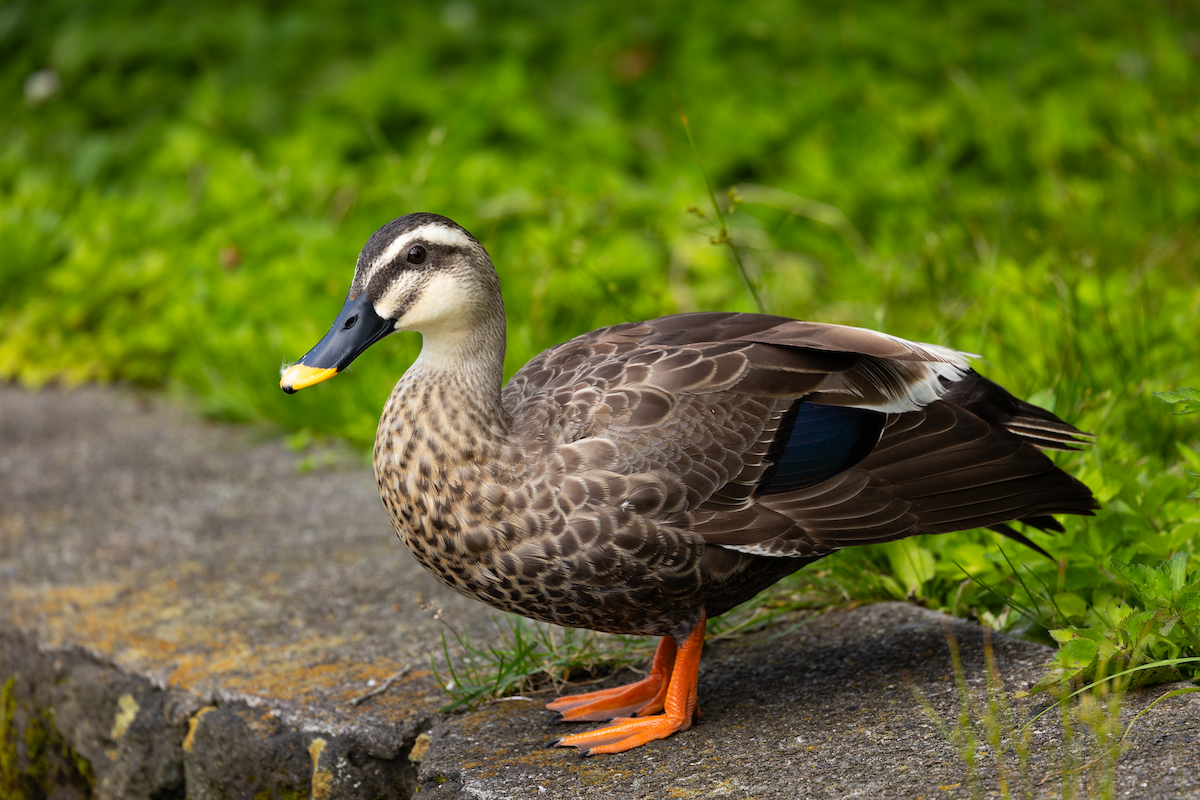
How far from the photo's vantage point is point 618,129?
6.34 meters

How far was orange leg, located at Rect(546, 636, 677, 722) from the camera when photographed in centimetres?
273

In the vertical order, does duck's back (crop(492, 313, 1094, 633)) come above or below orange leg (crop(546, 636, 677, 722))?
above

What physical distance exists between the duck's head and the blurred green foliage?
36.9 inches

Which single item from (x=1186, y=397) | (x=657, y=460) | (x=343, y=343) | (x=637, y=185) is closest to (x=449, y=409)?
(x=343, y=343)

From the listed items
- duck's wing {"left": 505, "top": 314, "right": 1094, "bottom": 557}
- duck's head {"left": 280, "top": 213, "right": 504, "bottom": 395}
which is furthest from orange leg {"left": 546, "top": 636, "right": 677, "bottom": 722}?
duck's head {"left": 280, "top": 213, "right": 504, "bottom": 395}

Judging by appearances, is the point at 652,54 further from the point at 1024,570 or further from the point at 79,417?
the point at 1024,570

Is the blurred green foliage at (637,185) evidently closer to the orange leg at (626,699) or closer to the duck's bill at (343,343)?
the orange leg at (626,699)

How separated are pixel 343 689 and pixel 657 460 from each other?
1.02 m

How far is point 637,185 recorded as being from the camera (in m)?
6.05

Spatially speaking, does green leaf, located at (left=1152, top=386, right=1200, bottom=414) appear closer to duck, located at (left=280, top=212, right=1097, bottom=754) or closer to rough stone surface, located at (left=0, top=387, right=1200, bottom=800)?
duck, located at (left=280, top=212, right=1097, bottom=754)

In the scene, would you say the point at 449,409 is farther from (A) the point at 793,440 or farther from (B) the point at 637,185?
(B) the point at 637,185

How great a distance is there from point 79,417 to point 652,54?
12.6ft

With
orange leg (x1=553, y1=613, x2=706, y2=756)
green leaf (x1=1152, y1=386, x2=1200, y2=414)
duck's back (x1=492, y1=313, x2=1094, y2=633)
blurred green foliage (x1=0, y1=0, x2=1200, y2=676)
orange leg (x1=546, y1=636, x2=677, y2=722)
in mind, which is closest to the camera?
green leaf (x1=1152, y1=386, x2=1200, y2=414)

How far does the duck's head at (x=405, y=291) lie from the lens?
8.55 ft
